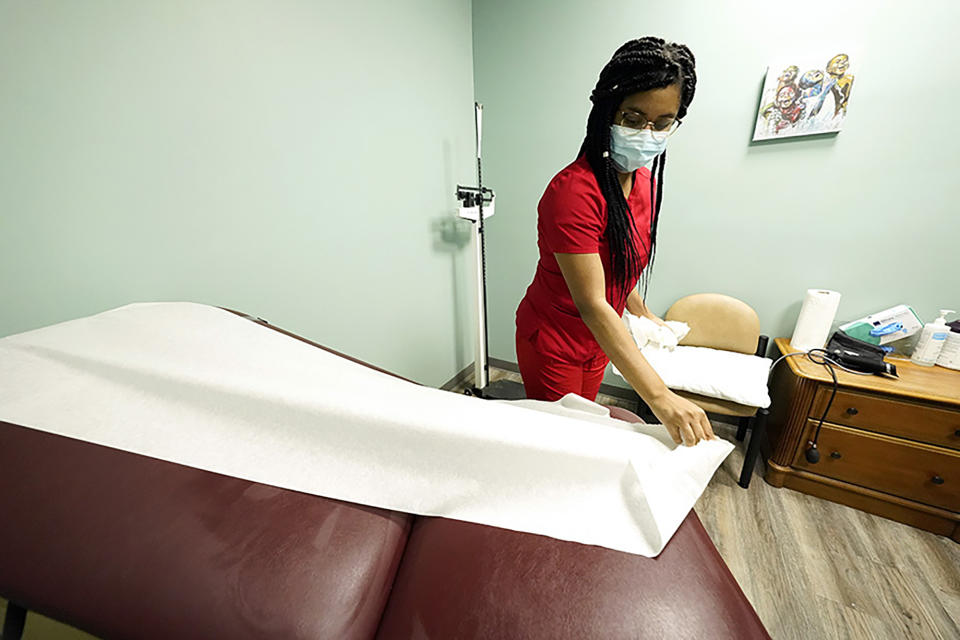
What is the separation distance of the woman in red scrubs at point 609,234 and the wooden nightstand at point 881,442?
0.98 m

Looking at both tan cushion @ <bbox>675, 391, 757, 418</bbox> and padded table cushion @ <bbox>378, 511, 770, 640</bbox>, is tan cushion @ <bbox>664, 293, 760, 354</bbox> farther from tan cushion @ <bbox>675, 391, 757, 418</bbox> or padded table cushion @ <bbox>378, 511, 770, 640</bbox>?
padded table cushion @ <bbox>378, 511, 770, 640</bbox>

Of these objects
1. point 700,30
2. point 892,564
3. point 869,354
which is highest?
point 700,30

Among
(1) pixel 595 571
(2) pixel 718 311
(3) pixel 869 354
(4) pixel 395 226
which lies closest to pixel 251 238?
(4) pixel 395 226

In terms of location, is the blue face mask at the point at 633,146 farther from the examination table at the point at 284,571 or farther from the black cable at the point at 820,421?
the black cable at the point at 820,421

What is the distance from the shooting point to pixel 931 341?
1286mm

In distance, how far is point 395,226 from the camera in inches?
60.1

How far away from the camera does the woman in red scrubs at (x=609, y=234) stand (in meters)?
0.65

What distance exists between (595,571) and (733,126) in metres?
1.86

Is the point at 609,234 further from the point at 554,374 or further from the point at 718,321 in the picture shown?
the point at 718,321

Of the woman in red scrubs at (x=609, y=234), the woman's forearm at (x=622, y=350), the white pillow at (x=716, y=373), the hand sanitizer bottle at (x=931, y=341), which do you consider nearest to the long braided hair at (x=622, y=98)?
the woman in red scrubs at (x=609, y=234)

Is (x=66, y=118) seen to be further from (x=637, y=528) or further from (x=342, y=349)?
(x=637, y=528)

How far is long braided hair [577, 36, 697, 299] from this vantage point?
658 millimetres

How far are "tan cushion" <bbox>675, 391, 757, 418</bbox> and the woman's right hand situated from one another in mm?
902

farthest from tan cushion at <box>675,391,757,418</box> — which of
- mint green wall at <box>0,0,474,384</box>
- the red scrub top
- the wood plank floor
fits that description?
mint green wall at <box>0,0,474,384</box>
